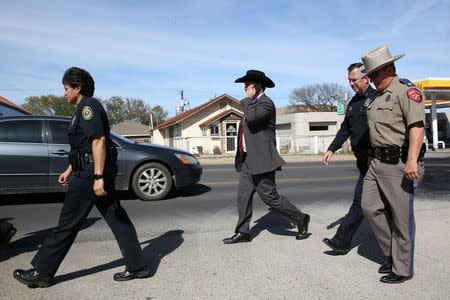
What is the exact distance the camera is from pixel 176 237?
4.27 m

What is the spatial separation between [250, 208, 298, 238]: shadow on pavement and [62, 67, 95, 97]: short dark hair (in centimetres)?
256

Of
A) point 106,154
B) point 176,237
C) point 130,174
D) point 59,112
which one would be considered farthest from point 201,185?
point 59,112

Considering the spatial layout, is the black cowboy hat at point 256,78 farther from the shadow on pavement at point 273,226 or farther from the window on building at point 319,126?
the window on building at point 319,126

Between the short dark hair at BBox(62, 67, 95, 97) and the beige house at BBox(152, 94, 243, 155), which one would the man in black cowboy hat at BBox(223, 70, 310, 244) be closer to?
the short dark hair at BBox(62, 67, 95, 97)

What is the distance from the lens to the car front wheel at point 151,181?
6531mm

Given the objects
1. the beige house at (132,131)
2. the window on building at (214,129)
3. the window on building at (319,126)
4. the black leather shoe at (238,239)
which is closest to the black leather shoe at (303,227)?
the black leather shoe at (238,239)

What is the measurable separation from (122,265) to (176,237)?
100 centimetres

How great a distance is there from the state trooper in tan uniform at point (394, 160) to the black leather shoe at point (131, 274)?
1.97m

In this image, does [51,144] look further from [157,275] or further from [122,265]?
[157,275]

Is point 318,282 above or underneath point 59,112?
underneath

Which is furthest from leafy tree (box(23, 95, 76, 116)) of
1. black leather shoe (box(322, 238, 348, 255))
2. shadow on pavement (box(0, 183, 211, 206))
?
black leather shoe (box(322, 238, 348, 255))

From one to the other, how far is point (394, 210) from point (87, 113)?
2600 mm

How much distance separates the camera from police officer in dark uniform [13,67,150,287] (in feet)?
9.16

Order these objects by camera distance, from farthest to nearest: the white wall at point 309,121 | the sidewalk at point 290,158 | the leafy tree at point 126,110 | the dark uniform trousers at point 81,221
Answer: the leafy tree at point 126,110 < the white wall at point 309,121 < the sidewalk at point 290,158 < the dark uniform trousers at point 81,221
